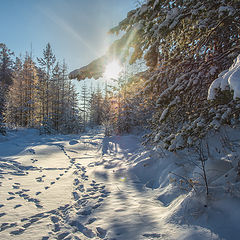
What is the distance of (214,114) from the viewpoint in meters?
Answer: 2.53

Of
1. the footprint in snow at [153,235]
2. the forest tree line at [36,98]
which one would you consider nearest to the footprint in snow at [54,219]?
the footprint in snow at [153,235]

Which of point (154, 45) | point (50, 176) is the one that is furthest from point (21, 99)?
point (154, 45)

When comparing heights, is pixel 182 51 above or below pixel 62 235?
above

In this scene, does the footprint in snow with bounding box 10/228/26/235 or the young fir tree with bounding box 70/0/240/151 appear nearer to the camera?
the footprint in snow with bounding box 10/228/26/235

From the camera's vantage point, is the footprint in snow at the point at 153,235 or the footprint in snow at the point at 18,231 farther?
the footprint in snow at the point at 18,231

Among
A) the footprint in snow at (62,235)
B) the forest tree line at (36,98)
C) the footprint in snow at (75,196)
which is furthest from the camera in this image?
the forest tree line at (36,98)

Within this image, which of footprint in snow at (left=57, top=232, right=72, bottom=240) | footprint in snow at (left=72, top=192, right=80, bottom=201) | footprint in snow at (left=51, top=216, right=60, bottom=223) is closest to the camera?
footprint in snow at (left=57, top=232, right=72, bottom=240)

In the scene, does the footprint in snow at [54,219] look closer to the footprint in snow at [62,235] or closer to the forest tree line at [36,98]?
the footprint in snow at [62,235]

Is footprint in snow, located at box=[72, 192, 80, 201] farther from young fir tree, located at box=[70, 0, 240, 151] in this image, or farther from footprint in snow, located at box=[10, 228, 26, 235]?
young fir tree, located at box=[70, 0, 240, 151]

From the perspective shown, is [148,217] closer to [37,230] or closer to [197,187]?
[197,187]

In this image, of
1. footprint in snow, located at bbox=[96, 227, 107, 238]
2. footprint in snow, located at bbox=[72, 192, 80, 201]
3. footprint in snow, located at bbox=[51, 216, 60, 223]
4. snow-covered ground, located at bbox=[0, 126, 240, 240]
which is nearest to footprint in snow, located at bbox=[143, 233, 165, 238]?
snow-covered ground, located at bbox=[0, 126, 240, 240]

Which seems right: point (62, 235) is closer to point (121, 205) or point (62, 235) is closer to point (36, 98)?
point (121, 205)

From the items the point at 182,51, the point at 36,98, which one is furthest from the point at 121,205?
the point at 36,98

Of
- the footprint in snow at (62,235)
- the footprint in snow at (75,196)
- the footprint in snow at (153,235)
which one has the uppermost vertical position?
the footprint in snow at (153,235)
